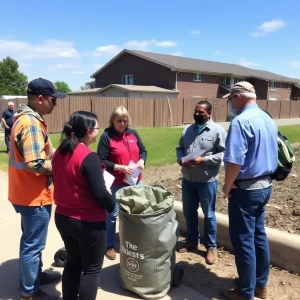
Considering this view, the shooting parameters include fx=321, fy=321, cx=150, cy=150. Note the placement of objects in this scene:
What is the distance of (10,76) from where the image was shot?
62.1 meters

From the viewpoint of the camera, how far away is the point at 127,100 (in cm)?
2248

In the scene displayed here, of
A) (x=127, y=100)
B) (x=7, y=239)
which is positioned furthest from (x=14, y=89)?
(x=7, y=239)

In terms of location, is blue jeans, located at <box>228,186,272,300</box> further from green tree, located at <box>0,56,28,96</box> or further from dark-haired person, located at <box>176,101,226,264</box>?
green tree, located at <box>0,56,28,96</box>

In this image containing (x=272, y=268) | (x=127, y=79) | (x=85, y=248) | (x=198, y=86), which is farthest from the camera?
(x=127, y=79)

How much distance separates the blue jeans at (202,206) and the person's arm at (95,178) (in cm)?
163

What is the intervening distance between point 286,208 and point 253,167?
2158 millimetres

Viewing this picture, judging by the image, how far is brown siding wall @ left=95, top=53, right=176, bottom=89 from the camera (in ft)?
113

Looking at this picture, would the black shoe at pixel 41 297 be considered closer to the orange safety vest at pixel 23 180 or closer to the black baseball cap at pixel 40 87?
the orange safety vest at pixel 23 180

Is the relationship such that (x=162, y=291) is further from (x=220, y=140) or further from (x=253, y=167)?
(x=220, y=140)

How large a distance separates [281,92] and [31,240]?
155 ft

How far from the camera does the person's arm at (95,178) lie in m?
2.31

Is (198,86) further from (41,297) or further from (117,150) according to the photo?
(41,297)

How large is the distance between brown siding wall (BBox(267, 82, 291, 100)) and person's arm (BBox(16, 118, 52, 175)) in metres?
43.3

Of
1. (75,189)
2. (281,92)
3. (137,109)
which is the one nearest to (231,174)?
(75,189)
